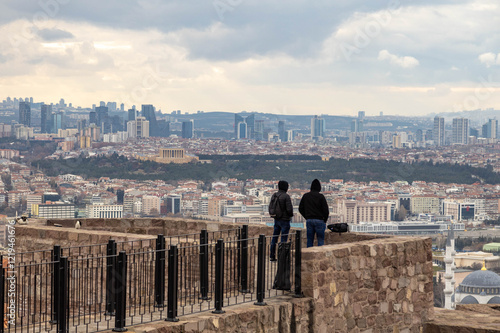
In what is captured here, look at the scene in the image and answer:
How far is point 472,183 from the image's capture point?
462ft

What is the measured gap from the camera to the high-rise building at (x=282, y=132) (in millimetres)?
179175

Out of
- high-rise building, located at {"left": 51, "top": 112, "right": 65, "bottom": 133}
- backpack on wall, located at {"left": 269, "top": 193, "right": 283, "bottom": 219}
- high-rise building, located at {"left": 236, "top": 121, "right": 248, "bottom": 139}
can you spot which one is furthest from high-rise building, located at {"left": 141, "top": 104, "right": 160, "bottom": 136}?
backpack on wall, located at {"left": 269, "top": 193, "right": 283, "bottom": 219}

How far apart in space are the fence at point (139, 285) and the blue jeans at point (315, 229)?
43 centimetres

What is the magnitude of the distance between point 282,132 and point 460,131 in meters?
36.7

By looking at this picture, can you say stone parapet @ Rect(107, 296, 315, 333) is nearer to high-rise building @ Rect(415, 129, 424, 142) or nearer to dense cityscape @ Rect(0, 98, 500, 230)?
dense cityscape @ Rect(0, 98, 500, 230)

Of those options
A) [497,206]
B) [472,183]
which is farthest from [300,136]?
[497,206]

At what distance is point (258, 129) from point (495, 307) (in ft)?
562

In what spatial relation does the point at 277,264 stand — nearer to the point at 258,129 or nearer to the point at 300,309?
the point at 300,309

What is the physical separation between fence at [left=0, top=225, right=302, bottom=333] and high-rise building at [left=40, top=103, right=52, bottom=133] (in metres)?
142

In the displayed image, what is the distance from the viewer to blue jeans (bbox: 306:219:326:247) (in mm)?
9047

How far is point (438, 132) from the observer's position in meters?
184

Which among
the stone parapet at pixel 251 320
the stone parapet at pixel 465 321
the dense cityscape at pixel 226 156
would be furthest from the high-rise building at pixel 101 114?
the stone parapet at pixel 251 320

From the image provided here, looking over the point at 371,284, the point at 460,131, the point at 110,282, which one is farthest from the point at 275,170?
the point at 110,282

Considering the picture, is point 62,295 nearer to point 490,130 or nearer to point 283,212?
point 283,212
